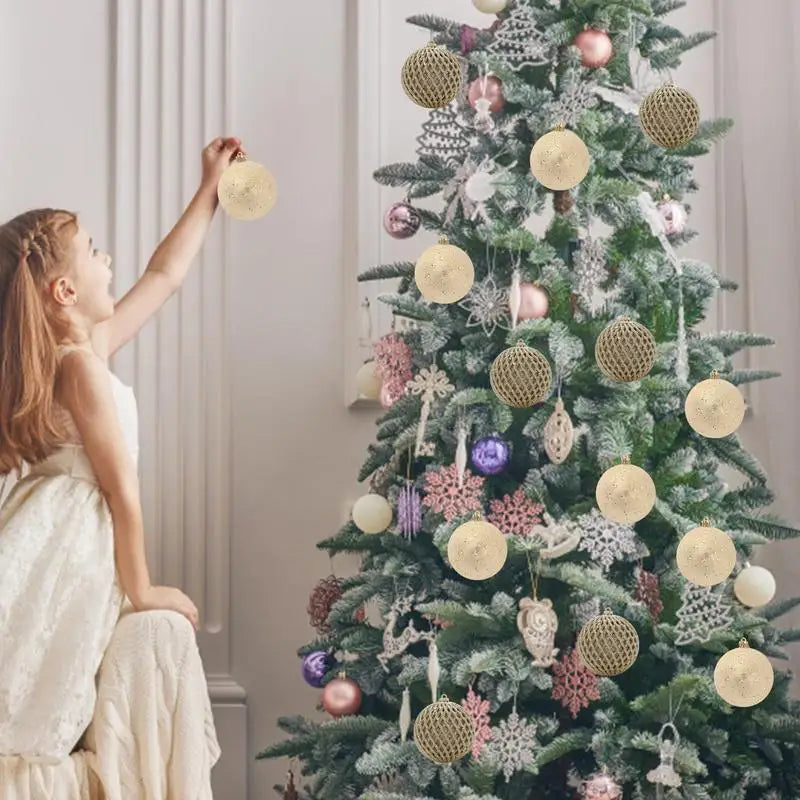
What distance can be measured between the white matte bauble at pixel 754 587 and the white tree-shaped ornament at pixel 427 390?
0.58m

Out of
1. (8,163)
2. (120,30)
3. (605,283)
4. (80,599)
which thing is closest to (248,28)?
(120,30)

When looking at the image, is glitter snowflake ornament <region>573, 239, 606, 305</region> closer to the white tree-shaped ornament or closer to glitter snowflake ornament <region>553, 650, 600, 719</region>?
the white tree-shaped ornament

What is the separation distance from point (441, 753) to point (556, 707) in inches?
10.4

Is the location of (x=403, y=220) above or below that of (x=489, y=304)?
above

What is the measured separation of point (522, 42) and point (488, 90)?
0.38 ft

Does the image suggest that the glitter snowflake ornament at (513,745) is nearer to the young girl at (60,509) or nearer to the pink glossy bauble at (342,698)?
the pink glossy bauble at (342,698)

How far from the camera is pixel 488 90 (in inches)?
97.8

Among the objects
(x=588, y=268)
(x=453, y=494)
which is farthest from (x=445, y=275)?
(x=453, y=494)

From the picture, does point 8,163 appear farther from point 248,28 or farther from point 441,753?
point 441,753

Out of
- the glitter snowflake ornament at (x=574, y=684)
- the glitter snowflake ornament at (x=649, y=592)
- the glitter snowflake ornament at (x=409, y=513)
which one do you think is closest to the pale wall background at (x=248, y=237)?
the glitter snowflake ornament at (x=409, y=513)

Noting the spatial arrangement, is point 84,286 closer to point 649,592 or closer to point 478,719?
point 478,719

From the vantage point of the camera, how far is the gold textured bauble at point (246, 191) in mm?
2471

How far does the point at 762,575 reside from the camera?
2408mm

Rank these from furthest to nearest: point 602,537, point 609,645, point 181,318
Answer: point 181,318
point 602,537
point 609,645
